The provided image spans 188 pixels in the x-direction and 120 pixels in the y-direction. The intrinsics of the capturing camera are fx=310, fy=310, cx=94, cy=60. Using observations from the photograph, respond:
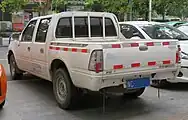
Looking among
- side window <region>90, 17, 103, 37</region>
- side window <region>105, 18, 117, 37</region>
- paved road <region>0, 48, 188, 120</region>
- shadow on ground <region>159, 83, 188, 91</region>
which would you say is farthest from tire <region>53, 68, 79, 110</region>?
shadow on ground <region>159, 83, 188, 91</region>

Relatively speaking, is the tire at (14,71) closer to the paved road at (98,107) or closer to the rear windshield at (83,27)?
the paved road at (98,107)

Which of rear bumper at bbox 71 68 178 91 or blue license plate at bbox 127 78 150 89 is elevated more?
rear bumper at bbox 71 68 178 91

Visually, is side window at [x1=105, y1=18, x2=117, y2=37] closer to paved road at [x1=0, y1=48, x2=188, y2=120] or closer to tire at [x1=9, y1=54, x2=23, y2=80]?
paved road at [x1=0, y1=48, x2=188, y2=120]

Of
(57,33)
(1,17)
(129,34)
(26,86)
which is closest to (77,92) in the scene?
(57,33)

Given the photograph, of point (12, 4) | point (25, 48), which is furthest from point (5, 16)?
point (25, 48)

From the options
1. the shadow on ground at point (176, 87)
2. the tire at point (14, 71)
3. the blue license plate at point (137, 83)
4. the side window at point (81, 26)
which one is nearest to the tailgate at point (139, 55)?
the blue license plate at point (137, 83)

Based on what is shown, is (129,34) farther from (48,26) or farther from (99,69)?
(99,69)

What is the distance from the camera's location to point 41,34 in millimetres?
6934

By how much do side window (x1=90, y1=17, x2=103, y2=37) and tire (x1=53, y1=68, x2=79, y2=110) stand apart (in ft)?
4.49

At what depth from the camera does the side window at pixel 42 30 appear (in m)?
6.73

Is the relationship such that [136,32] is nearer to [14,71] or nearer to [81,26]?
[81,26]

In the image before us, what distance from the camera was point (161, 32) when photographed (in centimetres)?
888

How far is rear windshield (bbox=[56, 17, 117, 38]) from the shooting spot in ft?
21.4

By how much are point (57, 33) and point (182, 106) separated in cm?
292
